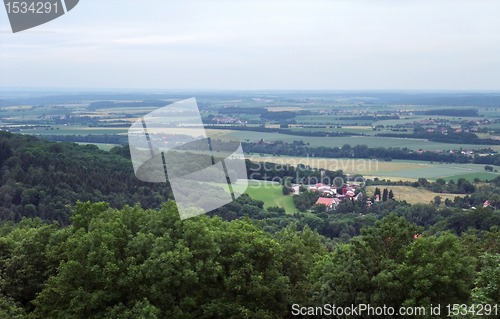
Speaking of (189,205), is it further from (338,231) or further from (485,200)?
(485,200)

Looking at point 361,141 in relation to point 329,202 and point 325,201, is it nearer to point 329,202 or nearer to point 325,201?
point 329,202

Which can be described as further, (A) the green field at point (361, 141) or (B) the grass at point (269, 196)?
(A) the green field at point (361, 141)

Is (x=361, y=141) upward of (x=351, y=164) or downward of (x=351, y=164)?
upward

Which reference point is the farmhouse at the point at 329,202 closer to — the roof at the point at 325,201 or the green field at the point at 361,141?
the roof at the point at 325,201

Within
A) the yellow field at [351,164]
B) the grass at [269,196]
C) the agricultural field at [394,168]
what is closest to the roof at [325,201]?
the grass at [269,196]

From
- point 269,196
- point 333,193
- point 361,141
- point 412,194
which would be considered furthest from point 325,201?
point 361,141

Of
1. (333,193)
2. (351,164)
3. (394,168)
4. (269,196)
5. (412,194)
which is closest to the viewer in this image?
(269,196)

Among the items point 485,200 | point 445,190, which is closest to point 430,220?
point 485,200

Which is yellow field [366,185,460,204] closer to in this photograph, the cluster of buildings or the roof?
the cluster of buildings
